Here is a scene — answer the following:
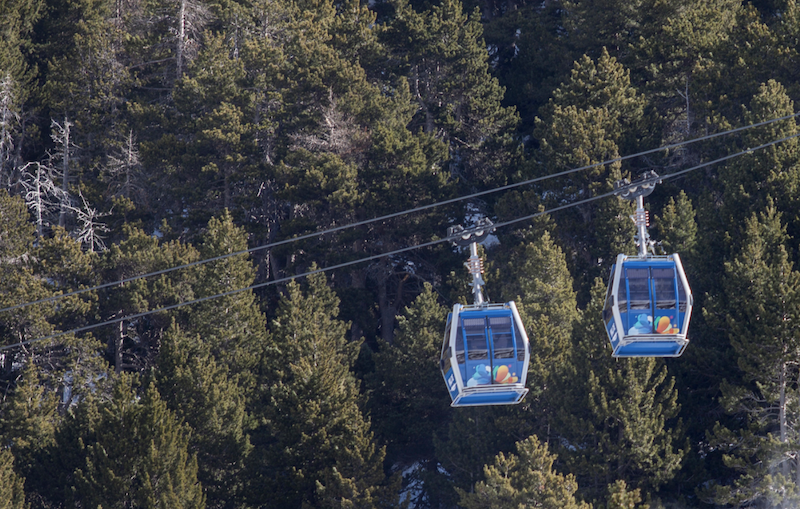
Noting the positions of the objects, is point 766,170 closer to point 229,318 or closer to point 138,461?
point 229,318

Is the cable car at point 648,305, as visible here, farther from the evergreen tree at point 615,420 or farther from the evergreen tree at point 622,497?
the evergreen tree at point 615,420

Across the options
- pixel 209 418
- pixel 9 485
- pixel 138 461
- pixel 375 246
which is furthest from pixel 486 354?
pixel 375 246

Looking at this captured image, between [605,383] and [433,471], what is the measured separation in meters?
7.51

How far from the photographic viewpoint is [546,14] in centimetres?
5309

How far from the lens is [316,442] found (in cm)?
3138

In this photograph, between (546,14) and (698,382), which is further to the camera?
(546,14)

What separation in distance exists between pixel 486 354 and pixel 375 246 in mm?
24128

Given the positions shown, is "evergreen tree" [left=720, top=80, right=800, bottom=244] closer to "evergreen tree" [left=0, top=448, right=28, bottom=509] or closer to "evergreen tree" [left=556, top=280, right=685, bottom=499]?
"evergreen tree" [left=556, top=280, right=685, bottom=499]

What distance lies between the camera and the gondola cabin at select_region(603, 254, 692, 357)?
20062 mm

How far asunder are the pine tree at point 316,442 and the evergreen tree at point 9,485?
658 cm

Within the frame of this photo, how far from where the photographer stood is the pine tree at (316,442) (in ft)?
100

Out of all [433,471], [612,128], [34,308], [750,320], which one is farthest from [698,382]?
[34,308]

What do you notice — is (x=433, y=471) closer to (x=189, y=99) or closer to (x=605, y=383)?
(x=605, y=383)

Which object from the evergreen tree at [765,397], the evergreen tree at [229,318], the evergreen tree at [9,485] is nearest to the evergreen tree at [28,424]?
the evergreen tree at [9,485]
